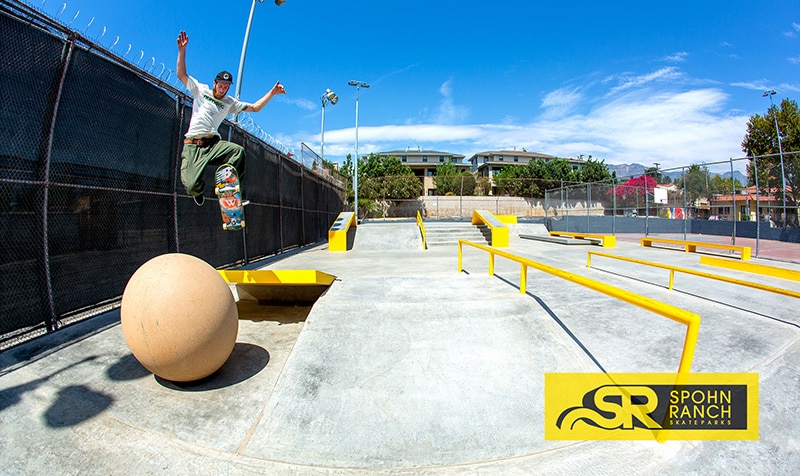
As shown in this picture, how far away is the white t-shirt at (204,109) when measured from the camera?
449 cm

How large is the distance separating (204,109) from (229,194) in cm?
112

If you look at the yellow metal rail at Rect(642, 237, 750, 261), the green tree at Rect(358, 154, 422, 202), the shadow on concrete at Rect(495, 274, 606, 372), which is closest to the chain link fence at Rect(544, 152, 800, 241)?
the yellow metal rail at Rect(642, 237, 750, 261)

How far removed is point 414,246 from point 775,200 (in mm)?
16706

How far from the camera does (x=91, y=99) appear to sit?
495 centimetres

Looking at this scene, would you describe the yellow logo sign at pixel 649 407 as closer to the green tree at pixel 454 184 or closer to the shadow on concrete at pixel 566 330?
the shadow on concrete at pixel 566 330

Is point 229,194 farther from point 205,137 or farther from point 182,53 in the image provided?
point 182,53

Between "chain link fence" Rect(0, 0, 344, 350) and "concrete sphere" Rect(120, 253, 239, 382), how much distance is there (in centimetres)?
197

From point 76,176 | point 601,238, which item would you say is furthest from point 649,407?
point 601,238

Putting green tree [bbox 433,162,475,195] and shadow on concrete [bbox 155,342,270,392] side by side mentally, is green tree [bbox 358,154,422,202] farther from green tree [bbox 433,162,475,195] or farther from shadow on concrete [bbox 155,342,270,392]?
shadow on concrete [bbox 155,342,270,392]

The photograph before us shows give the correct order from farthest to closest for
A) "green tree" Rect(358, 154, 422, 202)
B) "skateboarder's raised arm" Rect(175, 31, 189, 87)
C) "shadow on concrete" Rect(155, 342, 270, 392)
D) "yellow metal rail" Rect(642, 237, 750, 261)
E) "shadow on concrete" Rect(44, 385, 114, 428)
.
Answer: "green tree" Rect(358, 154, 422, 202)
"yellow metal rail" Rect(642, 237, 750, 261)
"skateboarder's raised arm" Rect(175, 31, 189, 87)
"shadow on concrete" Rect(155, 342, 270, 392)
"shadow on concrete" Rect(44, 385, 114, 428)

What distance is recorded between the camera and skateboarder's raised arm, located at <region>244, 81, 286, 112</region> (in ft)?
16.2

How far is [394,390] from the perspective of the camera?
133 inches

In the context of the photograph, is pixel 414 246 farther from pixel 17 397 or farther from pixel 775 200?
pixel 775 200

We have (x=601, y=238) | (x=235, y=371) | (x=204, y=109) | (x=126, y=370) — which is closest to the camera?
(x=126, y=370)
